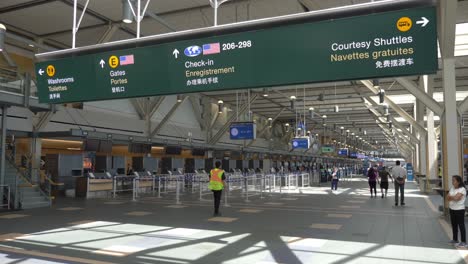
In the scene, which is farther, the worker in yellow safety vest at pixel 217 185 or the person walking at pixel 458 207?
the worker in yellow safety vest at pixel 217 185

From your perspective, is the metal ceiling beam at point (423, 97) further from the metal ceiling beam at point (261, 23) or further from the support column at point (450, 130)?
the metal ceiling beam at point (261, 23)

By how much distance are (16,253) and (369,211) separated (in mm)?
10490

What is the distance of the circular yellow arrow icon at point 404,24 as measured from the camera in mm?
5432

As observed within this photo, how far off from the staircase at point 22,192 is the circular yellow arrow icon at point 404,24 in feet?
44.0

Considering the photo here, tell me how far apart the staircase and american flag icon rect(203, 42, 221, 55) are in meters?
10.6

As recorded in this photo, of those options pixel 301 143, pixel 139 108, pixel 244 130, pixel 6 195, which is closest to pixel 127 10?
pixel 6 195

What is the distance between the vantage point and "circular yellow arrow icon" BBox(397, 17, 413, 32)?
543 cm

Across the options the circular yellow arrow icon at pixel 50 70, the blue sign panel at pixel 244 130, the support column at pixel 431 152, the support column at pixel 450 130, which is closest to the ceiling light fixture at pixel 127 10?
the circular yellow arrow icon at pixel 50 70

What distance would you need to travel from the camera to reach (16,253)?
6820 mm

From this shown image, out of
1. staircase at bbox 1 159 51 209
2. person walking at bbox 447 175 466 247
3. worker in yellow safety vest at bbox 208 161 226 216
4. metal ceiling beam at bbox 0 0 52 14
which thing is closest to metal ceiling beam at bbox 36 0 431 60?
person walking at bbox 447 175 466 247

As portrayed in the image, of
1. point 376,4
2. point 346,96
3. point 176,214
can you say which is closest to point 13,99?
point 176,214

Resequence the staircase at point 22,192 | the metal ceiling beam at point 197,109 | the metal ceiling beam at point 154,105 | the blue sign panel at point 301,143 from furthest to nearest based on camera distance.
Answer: the metal ceiling beam at point 197,109, the blue sign panel at point 301,143, the metal ceiling beam at point 154,105, the staircase at point 22,192

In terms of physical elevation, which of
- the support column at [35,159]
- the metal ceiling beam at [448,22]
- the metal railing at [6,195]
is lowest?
the metal railing at [6,195]

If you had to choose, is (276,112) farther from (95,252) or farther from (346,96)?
(95,252)
